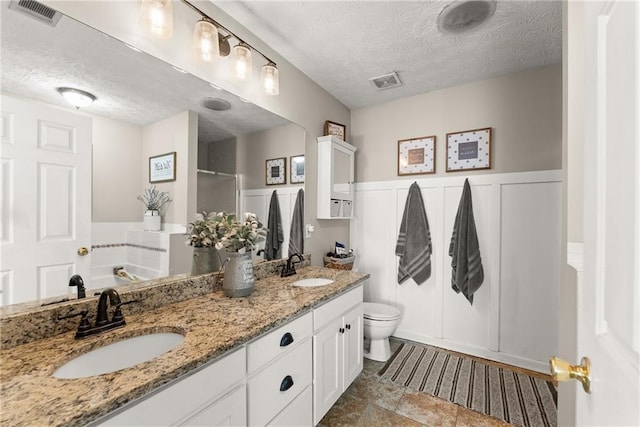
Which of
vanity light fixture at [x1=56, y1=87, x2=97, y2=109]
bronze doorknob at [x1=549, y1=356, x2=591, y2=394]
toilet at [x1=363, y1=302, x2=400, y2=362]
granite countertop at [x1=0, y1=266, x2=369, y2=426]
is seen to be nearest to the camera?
bronze doorknob at [x1=549, y1=356, x2=591, y2=394]

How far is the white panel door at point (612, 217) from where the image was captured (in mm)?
359

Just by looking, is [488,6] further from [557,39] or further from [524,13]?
[557,39]

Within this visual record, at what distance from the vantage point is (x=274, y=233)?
2059mm

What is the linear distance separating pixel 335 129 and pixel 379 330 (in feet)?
6.13

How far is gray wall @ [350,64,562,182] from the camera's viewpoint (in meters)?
2.17

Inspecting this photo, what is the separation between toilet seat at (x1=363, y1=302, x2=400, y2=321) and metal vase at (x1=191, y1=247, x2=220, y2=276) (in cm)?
140

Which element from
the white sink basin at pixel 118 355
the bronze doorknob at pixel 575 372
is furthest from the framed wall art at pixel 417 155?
the white sink basin at pixel 118 355

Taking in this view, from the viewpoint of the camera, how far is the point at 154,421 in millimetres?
745

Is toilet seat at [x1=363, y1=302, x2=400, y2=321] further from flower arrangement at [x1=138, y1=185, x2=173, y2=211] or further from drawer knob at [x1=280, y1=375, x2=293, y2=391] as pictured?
flower arrangement at [x1=138, y1=185, x2=173, y2=211]

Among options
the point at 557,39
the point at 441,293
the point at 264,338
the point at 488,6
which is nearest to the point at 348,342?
the point at 264,338

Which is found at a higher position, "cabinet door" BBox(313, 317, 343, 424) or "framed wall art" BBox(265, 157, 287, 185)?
"framed wall art" BBox(265, 157, 287, 185)

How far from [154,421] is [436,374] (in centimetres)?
208

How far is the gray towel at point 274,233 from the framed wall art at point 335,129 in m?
0.90

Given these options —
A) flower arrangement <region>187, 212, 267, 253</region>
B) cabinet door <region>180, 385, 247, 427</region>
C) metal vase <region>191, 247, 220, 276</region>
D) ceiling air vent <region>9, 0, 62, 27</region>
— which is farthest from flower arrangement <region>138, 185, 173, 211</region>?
cabinet door <region>180, 385, 247, 427</region>
